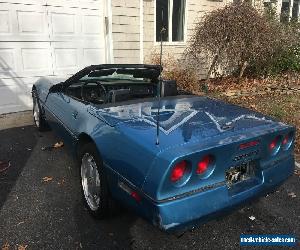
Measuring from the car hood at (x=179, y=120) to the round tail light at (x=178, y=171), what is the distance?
0.16 metres

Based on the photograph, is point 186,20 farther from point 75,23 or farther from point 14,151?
point 14,151

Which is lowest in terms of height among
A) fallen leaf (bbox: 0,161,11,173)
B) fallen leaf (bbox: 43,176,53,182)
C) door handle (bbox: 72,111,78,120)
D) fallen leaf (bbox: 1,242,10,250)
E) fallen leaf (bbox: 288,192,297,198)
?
fallen leaf (bbox: 1,242,10,250)

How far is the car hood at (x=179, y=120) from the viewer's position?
2393 mm

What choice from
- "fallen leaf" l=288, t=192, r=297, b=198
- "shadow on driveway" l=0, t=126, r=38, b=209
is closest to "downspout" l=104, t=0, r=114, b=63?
"shadow on driveway" l=0, t=126, r=38, b=209

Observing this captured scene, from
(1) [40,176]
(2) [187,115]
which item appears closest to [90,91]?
(1) [40,176]

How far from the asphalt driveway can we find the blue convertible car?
0.77 ft

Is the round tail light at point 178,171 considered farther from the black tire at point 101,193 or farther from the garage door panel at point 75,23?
the garage door panel at point 75,23

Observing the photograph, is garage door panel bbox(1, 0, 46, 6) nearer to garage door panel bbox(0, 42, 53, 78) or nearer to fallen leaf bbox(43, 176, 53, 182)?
garage door panel bbox(0, 42, 53, 78)

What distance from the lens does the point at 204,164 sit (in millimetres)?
2293

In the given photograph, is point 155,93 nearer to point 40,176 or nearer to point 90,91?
point 90,91

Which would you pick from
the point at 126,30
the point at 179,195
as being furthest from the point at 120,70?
the point at 126,30

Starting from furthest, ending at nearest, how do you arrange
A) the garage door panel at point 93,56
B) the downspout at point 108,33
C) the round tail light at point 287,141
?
the garage door panel at point 93,56, the downspout at point 108,33, the round tail light at point 287,141

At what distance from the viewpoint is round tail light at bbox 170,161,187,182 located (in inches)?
84.2

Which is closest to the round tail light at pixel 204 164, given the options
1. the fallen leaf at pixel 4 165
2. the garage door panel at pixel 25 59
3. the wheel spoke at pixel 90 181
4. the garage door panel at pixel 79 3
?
the wheel spoke at pixel 90 181
